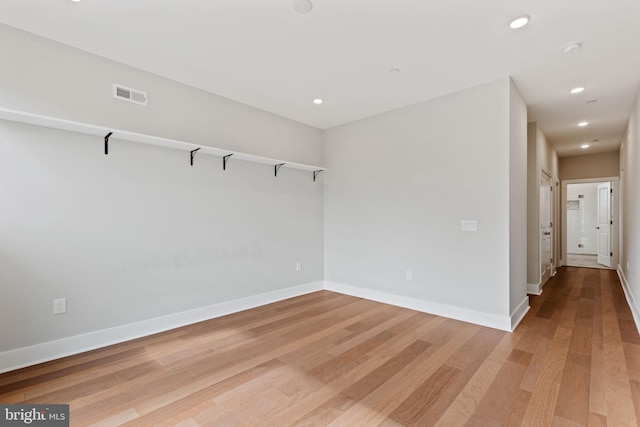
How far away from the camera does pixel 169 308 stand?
11.0 ft

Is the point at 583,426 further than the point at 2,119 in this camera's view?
No

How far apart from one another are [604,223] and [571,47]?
6893 mm

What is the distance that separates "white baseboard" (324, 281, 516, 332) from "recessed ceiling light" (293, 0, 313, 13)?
138 inches

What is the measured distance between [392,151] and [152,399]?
12.6ft

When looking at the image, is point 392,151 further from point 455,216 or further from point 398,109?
point 455,216

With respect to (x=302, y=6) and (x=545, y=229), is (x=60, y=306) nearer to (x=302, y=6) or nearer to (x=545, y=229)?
(x=302, y=6)

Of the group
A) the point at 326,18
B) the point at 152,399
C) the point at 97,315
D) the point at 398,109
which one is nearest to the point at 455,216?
the point at 398,109

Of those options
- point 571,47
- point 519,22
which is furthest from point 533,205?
point 519,22

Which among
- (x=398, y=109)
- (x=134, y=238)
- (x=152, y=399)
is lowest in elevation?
(x=152, y=399)

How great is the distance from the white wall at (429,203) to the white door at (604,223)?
5.35 meters

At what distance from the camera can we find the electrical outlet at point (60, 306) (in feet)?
8.67

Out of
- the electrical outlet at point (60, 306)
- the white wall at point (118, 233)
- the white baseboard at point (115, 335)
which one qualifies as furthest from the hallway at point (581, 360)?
the electrical outlet at point (60, 306)

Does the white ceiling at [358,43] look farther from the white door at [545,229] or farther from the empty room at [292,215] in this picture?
the white door at [545,229]

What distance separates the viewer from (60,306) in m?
2.67
